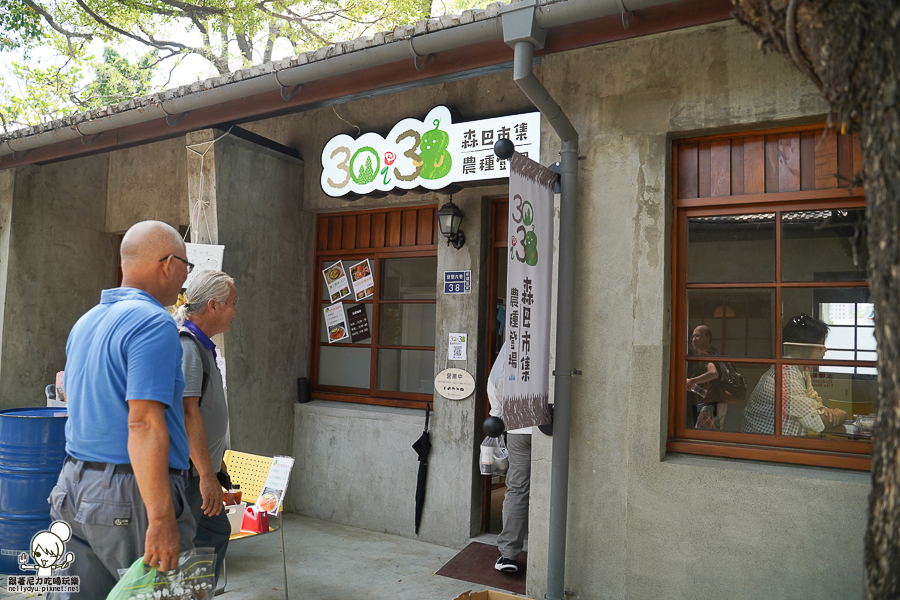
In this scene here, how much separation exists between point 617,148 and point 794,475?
226 centimetres

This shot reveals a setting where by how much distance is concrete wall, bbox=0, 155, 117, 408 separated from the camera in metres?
7.72

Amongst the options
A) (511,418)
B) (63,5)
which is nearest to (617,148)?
(511,418)

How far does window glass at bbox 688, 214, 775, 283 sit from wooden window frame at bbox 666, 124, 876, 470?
5cm

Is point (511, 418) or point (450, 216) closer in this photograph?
point (511, 418)

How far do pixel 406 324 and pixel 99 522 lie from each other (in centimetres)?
447

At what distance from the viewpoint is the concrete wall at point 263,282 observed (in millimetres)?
6238

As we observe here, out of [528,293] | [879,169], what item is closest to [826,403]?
[528,293]

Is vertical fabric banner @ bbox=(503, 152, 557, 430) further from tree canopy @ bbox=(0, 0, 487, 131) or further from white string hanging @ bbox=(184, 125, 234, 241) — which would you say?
tree canopy @ bbox=(0, 0, 487, 131)

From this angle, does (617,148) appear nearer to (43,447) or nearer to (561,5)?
(561,5)

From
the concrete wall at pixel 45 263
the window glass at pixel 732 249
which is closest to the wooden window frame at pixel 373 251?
the window glass at pixel 732 249

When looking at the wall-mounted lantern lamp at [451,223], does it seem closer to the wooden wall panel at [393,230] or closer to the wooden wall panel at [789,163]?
the wooden wall panel at [393,230]

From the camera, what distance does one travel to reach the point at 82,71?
17.3 meters

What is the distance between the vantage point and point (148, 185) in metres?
8.14

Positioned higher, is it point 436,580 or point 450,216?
point 450,216
